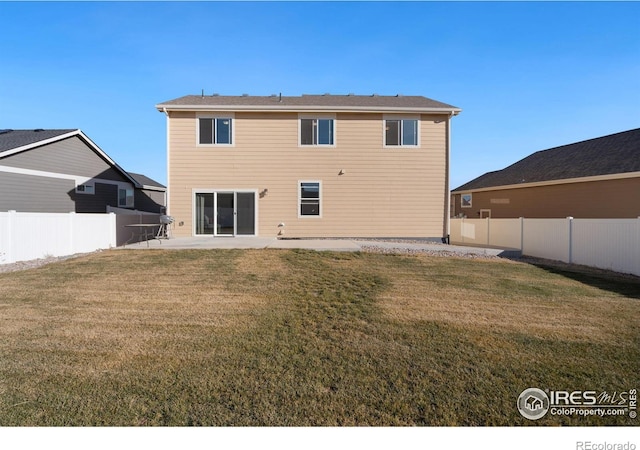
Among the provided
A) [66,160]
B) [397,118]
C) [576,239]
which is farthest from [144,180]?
[576,239]

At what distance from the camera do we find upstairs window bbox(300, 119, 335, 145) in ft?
45.2

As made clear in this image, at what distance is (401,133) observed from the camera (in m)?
13.9

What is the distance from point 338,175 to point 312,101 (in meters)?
3.57

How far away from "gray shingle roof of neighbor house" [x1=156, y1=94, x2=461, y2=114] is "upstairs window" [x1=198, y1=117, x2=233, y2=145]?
1.87 feet

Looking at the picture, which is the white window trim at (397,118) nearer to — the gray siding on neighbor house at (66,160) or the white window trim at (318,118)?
the white window trim at (318,118)

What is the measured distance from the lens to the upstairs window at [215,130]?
13586 millimetres

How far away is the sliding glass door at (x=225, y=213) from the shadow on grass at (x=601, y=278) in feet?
33.9

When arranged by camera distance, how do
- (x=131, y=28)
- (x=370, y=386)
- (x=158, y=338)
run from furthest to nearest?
(x=131, y=28), (x=158, y=338), (x=370, y=386)

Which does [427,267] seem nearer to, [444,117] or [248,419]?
[248,419]

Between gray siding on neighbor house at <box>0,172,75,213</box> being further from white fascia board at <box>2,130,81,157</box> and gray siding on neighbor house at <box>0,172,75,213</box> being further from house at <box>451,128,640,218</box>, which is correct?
house at <box>451,128,640,218</box>

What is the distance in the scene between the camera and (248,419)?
8.34 feet
